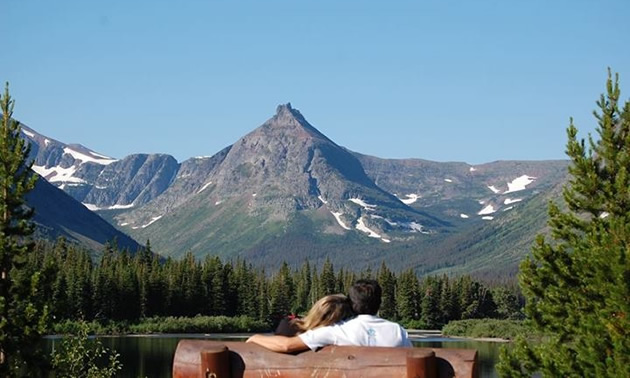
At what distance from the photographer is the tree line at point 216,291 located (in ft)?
420

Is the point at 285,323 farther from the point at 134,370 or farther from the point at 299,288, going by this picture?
the point at 299,288

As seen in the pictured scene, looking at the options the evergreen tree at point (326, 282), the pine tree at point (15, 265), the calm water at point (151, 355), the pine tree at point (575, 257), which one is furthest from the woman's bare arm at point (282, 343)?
the evergreen tree at point (326, 282)

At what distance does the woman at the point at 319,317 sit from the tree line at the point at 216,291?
110m

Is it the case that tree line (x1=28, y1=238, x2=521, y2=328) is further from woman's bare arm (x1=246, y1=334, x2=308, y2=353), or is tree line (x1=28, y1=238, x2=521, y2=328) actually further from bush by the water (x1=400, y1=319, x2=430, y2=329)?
woman's bare arm (x1=246, y1=334, x2=308, y2=353)

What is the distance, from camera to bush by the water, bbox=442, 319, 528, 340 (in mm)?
139250

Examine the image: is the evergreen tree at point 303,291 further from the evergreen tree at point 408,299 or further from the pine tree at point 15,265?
the pine tree at point 15,265

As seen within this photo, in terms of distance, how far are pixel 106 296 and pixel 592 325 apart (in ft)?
359

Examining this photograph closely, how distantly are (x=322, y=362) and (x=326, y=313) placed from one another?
49 cm

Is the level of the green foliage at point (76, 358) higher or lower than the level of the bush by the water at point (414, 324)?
lower

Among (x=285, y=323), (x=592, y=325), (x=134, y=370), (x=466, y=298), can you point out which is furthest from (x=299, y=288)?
(x=285, y=323)

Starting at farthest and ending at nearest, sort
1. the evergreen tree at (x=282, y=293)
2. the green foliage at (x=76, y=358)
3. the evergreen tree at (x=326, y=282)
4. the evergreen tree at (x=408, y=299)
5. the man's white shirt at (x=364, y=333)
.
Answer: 1. the evergreen tree at (x=326, y=282)
2. the evergreen tree at (x=408, y=299)
3. the evergreen tree at (x=282, y=293)
4. the green foliage at (x=76, y=358)
5. the man's white shirt at (x=364, y=333)

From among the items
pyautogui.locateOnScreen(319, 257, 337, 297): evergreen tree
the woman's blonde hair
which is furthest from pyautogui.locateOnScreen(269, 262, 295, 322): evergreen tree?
the woman's blonde hair

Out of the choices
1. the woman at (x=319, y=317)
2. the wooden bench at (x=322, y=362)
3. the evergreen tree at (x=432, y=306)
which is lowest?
the wooden bench at (x=322, y=362)

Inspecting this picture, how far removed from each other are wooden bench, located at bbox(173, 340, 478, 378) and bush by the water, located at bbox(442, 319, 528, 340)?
5221 inches
